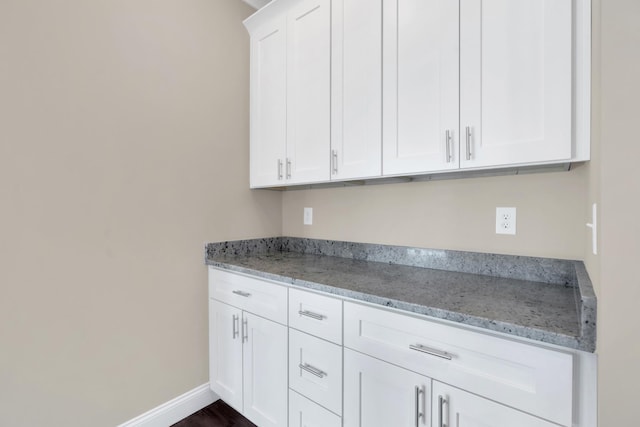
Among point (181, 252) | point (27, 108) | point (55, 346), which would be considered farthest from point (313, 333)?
point (27, 108)

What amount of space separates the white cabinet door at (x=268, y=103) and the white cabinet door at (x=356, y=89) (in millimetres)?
391

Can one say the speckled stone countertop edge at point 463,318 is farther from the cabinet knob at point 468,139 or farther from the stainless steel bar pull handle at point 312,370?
the cabinet knob at point 468,139

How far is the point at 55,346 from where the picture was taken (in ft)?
4.21

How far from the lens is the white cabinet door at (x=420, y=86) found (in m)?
1.18

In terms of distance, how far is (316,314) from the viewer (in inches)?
49.4

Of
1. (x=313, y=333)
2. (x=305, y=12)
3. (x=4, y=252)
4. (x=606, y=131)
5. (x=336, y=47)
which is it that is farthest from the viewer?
(x=305, y=12)

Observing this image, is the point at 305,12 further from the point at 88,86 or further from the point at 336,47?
the point at 88,86

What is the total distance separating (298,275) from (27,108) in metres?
1.32

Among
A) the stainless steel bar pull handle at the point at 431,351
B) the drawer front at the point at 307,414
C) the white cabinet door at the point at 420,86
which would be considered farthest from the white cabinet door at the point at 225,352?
the white cabinet door at the point at 420,86

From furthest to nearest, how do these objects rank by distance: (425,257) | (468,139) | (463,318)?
(425,257) < (468,139) < (463,318)

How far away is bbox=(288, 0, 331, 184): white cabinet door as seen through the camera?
160 cm

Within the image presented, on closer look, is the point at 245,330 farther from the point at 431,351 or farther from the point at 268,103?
the point at 268,103

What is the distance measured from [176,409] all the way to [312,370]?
39.2 inches

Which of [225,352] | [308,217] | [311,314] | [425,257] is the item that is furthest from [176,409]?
[425,257]
